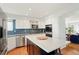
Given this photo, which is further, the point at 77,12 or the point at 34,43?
the point at 34,43

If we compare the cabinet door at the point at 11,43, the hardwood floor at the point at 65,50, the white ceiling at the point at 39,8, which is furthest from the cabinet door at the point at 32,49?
the white ceiling at the point at 39,8

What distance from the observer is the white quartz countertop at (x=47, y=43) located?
160 cm

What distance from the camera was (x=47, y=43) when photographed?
5.57ft

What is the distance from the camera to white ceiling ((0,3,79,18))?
61.8 inches

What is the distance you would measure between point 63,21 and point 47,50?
1.85 ft

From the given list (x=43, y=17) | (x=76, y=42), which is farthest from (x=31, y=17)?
(x=76, y=42)

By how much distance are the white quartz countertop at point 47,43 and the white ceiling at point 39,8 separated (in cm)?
40

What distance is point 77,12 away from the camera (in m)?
1.59

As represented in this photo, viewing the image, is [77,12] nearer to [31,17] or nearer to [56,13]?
[56,13]

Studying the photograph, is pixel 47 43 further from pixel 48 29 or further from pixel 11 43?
pixel 11 43

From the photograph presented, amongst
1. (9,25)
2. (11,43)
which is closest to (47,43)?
(11,43)

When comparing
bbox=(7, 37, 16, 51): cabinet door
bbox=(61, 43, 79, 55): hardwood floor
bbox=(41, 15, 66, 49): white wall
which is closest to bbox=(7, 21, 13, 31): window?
bbox=(7, 37, 16, 51): cabinet door

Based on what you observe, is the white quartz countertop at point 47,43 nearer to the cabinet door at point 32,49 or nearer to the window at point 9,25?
the cabinet door at point 32,49

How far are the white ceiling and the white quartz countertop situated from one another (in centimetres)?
40
